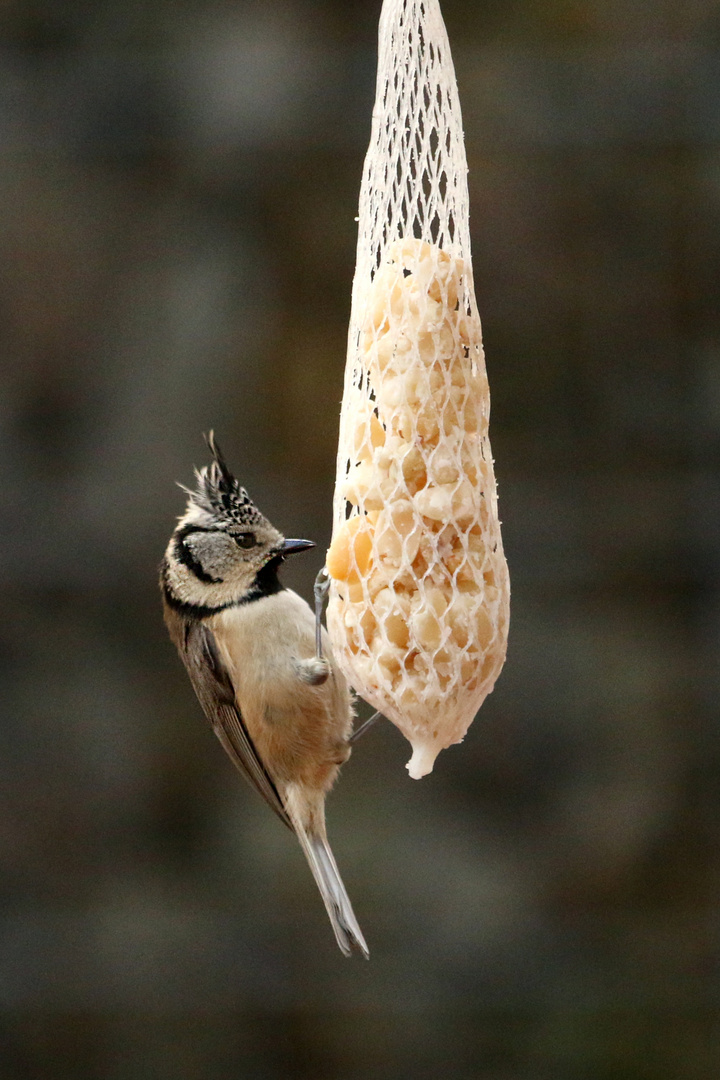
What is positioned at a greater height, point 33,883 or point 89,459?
point 89,459

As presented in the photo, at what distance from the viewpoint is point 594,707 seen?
3.11 metres

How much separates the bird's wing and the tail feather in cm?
5

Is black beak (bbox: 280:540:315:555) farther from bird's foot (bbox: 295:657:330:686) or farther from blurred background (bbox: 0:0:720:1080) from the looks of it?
blurred background (bbox: 0:0:720:1080)

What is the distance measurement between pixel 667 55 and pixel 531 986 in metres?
2.48

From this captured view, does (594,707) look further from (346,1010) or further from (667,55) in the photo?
(667,55)

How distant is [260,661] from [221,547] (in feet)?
0.68

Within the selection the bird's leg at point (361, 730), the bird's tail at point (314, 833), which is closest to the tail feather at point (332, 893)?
the bird's tail at point (314, 833)

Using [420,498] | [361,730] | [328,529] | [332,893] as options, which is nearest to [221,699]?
[361,730]

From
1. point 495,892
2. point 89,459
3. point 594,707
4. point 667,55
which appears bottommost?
point 495,892

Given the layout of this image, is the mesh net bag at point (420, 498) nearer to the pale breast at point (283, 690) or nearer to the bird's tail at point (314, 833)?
the pale breast at point (283, 690)

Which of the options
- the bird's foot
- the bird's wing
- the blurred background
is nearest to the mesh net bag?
the bird's foot

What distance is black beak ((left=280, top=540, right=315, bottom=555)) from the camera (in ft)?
4.76

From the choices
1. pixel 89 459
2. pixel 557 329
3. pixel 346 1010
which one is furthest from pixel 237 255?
pixel 346 1010

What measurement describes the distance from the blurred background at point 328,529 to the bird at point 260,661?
3.87 ft
